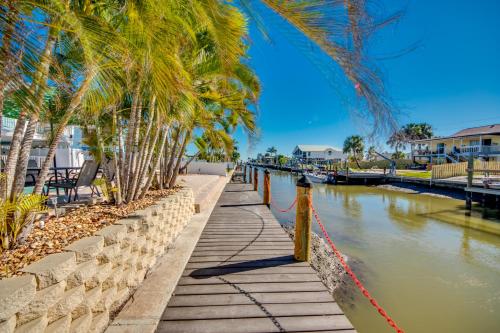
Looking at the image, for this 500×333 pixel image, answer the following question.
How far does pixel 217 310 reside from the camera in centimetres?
250

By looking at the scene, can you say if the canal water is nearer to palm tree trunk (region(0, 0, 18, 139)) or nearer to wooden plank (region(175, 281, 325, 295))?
wooden plank (region(175, 281, 325, 295))

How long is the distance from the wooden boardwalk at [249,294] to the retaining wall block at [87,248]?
0.96 meters

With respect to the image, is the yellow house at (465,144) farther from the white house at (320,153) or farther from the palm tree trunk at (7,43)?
the white house at (320,153)

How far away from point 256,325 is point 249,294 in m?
0.50

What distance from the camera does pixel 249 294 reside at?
9.18 feet

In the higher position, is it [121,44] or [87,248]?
[121,44]

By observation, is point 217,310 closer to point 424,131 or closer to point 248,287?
point 248,287

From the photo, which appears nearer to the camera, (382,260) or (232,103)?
(232,103)

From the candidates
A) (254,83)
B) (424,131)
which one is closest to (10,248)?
(254,83)

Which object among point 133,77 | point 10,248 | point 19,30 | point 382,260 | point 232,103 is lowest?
point 382,260

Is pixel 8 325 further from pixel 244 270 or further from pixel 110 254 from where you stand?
pixel 244 270

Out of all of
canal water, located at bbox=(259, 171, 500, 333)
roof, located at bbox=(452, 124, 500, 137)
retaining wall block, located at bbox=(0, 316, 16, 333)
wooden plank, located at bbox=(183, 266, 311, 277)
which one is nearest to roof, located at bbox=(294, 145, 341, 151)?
roof, located at bbox=(452, 124, 500, 137)

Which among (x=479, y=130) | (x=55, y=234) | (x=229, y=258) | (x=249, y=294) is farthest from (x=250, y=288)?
(x=479, y=130)

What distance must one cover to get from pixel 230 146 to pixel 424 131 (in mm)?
58471
